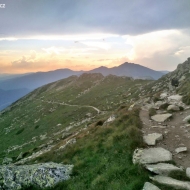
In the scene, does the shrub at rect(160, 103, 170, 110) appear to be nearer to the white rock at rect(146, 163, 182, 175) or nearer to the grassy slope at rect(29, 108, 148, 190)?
the grassy slope at rect(29, 108, 148, 190)

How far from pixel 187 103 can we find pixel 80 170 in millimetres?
15903

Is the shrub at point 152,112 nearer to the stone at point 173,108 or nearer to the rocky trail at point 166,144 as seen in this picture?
the rocky trail at point 166,144

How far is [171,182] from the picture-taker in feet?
35.5

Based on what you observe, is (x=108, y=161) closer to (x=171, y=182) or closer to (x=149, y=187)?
(x=149, y=187)

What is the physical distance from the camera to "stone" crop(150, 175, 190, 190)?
10375mm

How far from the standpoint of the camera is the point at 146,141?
16.4 m

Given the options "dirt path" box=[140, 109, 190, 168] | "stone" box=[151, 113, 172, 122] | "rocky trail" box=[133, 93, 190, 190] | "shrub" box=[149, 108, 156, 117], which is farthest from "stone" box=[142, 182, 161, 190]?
"shrub" box=[149, 108, 156, 117]

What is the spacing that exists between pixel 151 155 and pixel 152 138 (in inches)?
110

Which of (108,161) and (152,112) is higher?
(152,112)

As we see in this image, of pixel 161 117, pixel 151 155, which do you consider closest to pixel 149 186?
pixel 151 155

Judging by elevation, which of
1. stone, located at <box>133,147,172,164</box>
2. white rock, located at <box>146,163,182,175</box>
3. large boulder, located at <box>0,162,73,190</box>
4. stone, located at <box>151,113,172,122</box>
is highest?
stone, located at <box>151,113,172,122</box>

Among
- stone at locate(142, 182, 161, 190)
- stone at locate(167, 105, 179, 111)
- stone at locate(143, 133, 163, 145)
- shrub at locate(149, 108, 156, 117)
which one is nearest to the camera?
stone at locate(142, 182, 161, 190)

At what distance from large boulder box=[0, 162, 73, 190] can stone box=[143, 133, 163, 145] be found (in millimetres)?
6188

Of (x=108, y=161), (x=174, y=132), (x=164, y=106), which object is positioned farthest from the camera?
(x=164, y=106)
